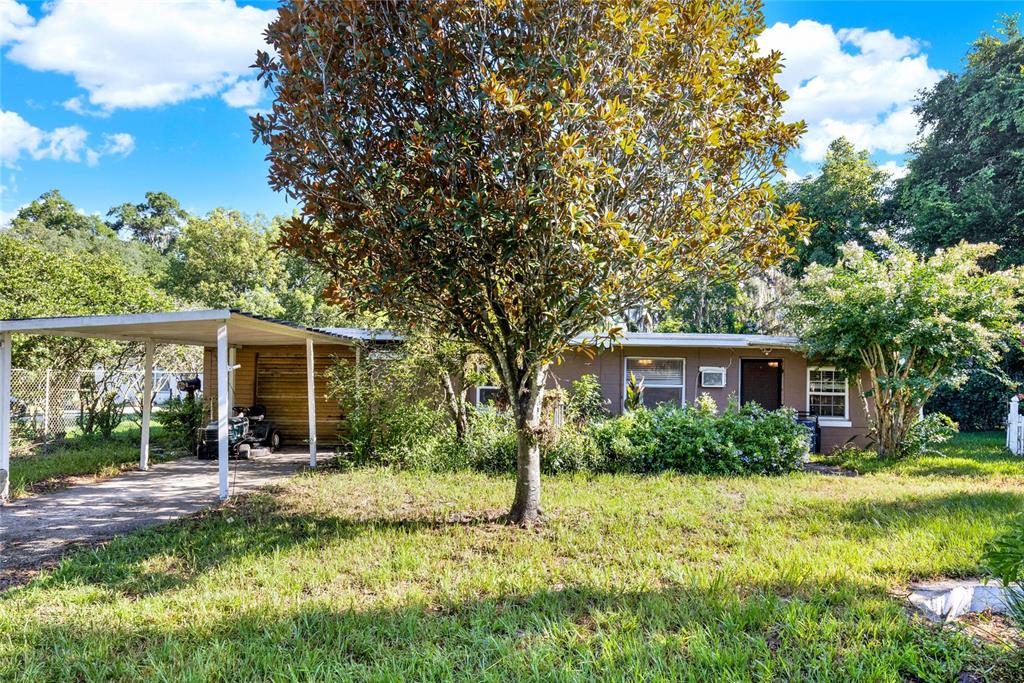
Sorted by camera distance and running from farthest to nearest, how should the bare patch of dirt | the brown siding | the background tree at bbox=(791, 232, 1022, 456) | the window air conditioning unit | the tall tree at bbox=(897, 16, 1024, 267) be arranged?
the tall tree at bbox=(897, 16, 1024, 267) → the brown siding → the window air conditioning unit → the background tree at bbox=(791, 232, 1022, 456) → the bare patch of dirt

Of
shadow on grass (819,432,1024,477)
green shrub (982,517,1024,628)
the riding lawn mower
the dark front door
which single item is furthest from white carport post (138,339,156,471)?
shadow on grass (819,432,1024,477)

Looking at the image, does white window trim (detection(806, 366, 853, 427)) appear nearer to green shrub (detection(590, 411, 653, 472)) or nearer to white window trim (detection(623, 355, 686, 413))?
Result: white window trim (detection(623, 355, 686, 413))

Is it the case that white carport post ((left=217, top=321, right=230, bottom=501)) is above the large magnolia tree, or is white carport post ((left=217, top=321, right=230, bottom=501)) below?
below

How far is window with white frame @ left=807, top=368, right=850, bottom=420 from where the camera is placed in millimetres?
11734

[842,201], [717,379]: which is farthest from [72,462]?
[842,201]

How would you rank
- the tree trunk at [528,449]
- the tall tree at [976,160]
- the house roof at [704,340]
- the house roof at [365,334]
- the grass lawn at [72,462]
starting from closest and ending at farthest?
the tree trunk at [528,449]
the grass lawn at [72,462]
the house roof at [365,334]
the house roof at [704,340]
the tall tree at [976,160]

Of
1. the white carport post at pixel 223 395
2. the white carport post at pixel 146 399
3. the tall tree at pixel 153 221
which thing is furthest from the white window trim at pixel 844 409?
the tall tree at pixel 153 221

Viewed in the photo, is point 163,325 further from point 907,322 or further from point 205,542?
point 907,322

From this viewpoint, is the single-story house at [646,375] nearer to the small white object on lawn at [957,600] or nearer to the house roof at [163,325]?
the house roof at [163,325]

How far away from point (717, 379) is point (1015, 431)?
5970mm

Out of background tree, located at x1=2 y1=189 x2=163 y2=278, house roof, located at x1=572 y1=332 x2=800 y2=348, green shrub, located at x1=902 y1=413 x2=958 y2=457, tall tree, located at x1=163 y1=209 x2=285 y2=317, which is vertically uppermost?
background tree, located at x1=2 y1=189 x2=163 y2=278

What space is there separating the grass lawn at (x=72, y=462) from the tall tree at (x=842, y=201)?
2012 cm

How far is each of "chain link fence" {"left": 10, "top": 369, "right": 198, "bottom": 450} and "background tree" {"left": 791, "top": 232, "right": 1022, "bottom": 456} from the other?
1434 cm

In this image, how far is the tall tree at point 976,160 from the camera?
1662cm
